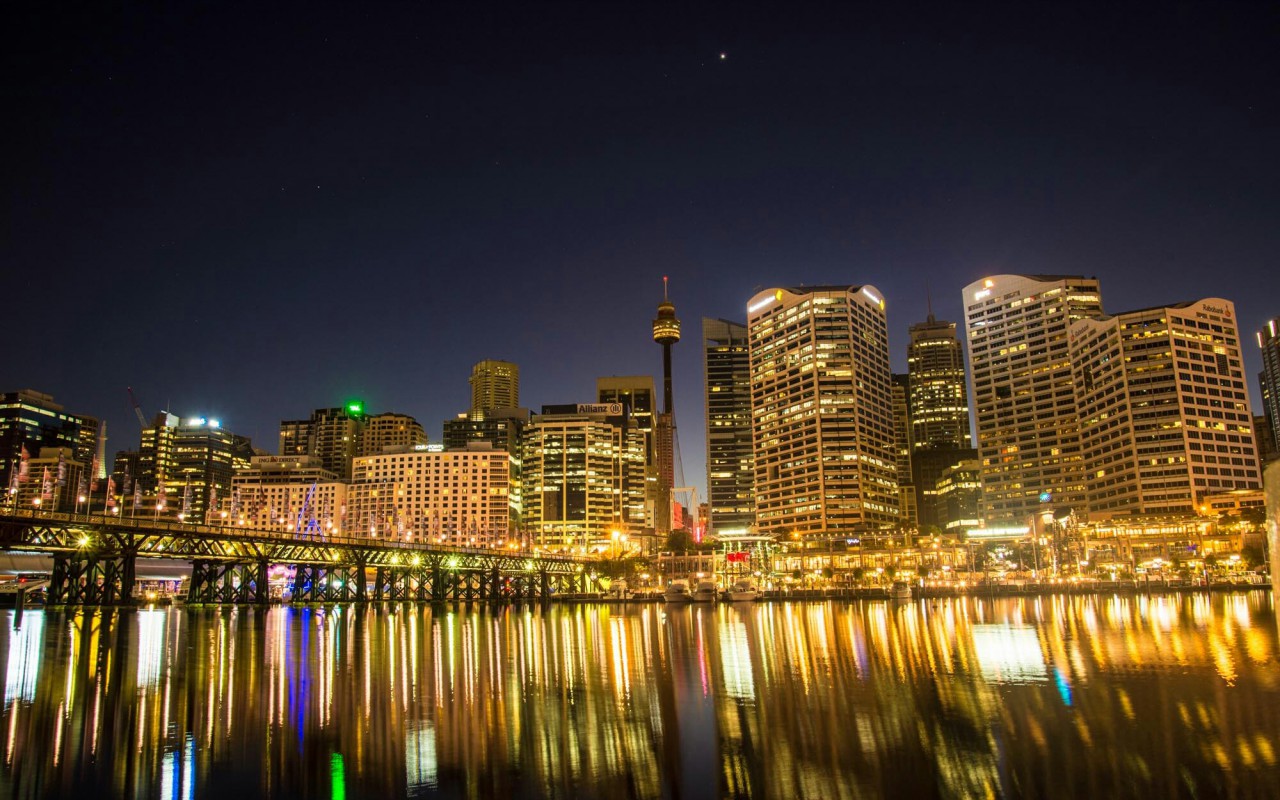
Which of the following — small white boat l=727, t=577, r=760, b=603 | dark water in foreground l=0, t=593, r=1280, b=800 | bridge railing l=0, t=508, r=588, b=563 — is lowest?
small white boat l=727, t=577, r=760, b=603

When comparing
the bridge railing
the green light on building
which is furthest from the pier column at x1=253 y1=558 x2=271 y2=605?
the green light on building

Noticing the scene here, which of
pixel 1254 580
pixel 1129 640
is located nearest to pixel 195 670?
pixel 1129 640

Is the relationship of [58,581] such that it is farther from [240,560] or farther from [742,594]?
[742,594]

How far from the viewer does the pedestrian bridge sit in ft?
304

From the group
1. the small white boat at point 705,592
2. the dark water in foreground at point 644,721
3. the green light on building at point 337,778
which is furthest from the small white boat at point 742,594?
the green light on building at point 337,778

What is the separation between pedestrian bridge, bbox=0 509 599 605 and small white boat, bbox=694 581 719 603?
31.0m

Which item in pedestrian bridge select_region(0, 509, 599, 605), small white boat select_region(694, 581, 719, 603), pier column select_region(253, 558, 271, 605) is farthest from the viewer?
small white boat select_region(694, 581, 719, 603)

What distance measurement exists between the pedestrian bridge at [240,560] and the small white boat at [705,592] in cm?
3095

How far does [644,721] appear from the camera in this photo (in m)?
27.2

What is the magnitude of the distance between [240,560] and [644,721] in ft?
341

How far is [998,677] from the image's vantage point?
35.9 metres

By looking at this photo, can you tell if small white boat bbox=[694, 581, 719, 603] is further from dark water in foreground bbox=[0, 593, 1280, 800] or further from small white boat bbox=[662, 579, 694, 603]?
dark water in foreground bbox=[0, 593, 1280, 800]

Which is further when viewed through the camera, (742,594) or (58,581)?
(742,594)

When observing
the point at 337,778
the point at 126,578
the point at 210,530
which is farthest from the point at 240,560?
the point at 337,778
